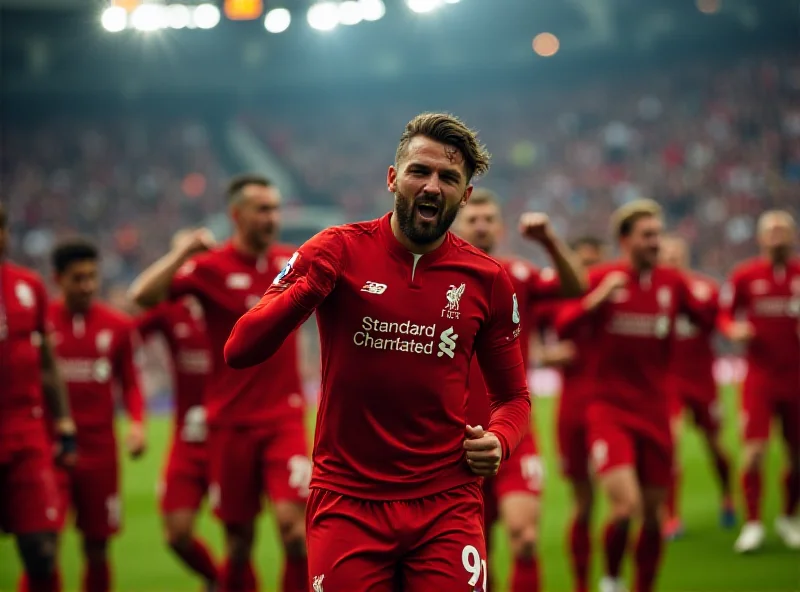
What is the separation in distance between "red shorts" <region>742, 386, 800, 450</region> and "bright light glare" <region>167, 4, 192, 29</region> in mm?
27402

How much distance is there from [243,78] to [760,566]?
32.5 meters

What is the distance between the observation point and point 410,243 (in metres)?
3.76

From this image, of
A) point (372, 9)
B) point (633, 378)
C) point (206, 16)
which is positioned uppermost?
point (372, 9)

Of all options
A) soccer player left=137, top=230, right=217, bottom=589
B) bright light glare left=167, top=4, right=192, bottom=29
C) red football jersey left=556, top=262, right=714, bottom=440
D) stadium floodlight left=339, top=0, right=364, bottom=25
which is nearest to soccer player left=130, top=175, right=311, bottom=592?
soccer player left=137, top=230, right=217, bottom=589

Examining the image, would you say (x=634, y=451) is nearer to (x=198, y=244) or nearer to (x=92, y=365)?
(x=198, y=244)

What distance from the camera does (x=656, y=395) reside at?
739 cm

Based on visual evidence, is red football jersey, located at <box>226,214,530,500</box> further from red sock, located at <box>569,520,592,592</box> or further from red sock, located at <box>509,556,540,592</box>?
red sock, located at <box>569,520,592,592</box>

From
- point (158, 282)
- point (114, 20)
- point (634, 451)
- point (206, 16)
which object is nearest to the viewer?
point (158, 282)

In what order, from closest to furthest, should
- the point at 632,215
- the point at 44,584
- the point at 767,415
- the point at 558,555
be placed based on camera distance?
the point at 44,584, the point at 632,215, the point at 558,555, the point at 767,415

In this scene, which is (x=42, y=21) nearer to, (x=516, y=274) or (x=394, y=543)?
(x=516, y=274)

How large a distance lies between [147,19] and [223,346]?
29.3 m

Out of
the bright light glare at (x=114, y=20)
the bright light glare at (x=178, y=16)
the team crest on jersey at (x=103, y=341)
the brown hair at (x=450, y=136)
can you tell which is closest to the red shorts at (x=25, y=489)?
the team crest on jersey at (x=103, y=341)

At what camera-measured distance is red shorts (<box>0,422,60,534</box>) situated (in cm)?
593

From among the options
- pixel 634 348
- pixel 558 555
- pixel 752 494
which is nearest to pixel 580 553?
pixel 634 348
